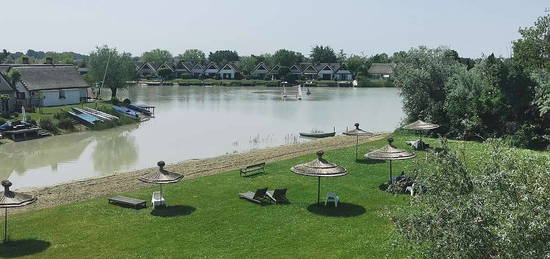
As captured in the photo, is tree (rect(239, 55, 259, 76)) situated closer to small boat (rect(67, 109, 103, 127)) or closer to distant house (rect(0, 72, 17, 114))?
small boat (rect(67, 109, 103, 127))

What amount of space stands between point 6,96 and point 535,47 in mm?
45051

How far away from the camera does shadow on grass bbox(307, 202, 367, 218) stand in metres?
18.9

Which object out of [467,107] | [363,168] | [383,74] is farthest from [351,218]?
[383,74]

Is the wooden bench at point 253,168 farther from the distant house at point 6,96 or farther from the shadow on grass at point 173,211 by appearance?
the distant house at point 6,96

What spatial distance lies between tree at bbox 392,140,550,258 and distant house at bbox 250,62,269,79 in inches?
5114

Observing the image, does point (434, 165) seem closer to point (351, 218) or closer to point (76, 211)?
point (351, 218)

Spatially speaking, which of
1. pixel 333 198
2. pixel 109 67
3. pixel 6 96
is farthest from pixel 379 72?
pixel 333 198

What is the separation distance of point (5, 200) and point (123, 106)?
155ft

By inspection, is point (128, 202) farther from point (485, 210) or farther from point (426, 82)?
point (426, 82)

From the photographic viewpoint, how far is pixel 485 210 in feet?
25.2

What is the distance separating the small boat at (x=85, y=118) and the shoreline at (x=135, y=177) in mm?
20322

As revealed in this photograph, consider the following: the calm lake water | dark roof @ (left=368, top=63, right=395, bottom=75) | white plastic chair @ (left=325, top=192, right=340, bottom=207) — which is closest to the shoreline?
the calm lake water

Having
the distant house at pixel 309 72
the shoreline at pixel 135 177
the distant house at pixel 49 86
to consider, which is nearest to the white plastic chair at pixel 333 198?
the shoreline at pixel 135 177

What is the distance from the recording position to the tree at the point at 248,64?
142163 millimetres
